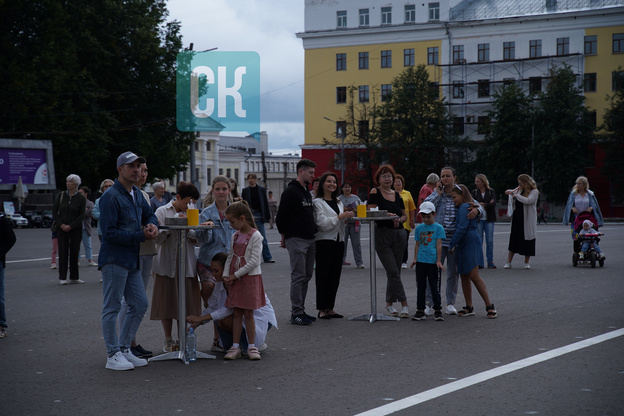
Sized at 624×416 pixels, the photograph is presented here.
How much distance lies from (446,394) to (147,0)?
47306 mm

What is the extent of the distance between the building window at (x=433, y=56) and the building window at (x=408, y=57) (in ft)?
5.45

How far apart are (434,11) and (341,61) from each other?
1014 cm

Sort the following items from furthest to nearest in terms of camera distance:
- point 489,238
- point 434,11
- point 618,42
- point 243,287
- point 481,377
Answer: point 434,11 < point 618,42 < point 489,238 < point 243,287 < point 481,377

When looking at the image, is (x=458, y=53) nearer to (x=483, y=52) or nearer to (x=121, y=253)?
(x=483, y=52)

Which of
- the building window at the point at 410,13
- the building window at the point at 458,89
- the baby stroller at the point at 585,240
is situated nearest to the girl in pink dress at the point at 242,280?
the baby stroller at the point at 585,240

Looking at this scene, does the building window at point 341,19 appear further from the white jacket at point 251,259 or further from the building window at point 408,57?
the white jacket at point 251,259

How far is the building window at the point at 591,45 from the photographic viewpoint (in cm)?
7050

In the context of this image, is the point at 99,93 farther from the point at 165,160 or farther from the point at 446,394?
the point at 446,394

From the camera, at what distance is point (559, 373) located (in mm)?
7062

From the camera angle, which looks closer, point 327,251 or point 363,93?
point 327,251

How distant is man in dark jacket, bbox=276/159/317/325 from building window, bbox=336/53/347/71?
69.4m

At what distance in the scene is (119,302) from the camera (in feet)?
24.6

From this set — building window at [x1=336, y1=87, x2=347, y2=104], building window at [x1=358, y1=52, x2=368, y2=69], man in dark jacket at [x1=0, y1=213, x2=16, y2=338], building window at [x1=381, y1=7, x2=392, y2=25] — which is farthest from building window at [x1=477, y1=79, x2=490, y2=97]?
man in dark jacket at [x1=0, y1=213, x2=16, y2=338]

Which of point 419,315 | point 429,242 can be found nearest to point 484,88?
point 429,242
